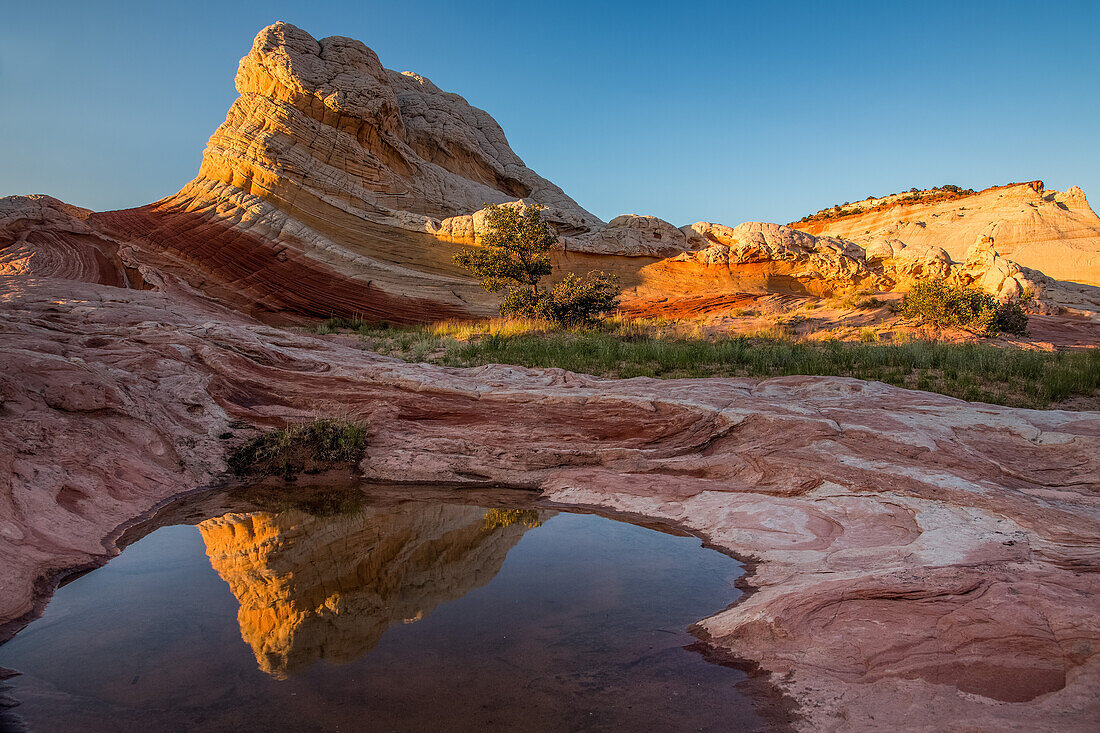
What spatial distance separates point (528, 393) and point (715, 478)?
124 inches

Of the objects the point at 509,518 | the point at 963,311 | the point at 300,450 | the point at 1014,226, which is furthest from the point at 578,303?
the point at 1014,226

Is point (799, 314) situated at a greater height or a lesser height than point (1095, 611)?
greater

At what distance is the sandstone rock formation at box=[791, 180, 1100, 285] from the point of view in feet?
178

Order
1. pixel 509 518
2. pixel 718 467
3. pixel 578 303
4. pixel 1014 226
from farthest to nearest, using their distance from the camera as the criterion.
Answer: pixel 1014 226
pixel 578 303
pixel 718 467
pixel 509 518

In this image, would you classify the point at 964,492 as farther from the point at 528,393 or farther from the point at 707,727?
the point at 528,393

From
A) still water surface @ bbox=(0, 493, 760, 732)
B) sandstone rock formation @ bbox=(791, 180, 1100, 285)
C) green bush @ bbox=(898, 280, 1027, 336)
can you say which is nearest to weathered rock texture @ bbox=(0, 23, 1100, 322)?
green bush @ bbox=(898, 280, 1027, 336)

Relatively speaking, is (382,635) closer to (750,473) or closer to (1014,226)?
(750,473)

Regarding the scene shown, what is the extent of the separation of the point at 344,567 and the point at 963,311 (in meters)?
20.7

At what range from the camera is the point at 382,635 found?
3914 millimetres

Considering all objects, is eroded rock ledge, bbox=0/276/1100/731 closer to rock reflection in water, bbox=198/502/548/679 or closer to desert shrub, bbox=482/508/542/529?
desert shrub, bbox=482/508/542/529

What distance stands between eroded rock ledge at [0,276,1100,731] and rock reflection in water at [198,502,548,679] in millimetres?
1208

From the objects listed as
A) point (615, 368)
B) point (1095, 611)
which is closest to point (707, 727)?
point (1095, 611)

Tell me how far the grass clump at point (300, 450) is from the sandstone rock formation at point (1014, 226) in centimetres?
5782

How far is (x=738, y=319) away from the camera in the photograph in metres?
23.7
